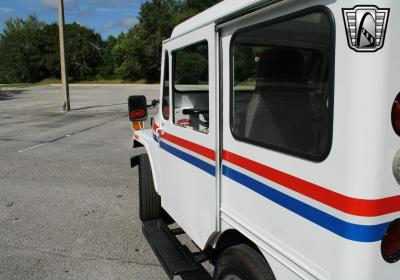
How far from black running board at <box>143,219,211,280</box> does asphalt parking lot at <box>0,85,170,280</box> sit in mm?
360

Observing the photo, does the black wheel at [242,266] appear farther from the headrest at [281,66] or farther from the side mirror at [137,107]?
the side mirror at [137,107]

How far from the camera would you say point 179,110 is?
351 centimetres

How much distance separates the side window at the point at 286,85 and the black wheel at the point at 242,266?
2.01 feet

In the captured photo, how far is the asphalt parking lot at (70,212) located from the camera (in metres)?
3.97

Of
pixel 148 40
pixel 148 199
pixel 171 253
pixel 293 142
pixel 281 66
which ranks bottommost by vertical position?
pixel 171 253

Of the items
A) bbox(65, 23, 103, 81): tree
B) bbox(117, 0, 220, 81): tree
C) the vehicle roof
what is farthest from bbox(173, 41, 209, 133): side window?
bbox(65, 23, 103, 81): tree

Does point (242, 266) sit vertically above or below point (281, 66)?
below

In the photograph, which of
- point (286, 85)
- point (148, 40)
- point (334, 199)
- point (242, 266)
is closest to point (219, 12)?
point (286, 85)

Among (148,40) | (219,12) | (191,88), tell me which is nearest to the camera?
(219,12)

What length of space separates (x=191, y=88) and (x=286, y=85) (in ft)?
4.67

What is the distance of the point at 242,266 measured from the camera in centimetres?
230

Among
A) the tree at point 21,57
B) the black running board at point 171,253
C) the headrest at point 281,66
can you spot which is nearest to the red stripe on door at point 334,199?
the headrest at point 281,66

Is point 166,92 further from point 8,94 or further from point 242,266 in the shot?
point 8,94

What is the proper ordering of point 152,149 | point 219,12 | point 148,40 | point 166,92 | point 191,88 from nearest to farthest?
point 219,12
point 191,88
point 166,92
point 152,149
point 148,40
